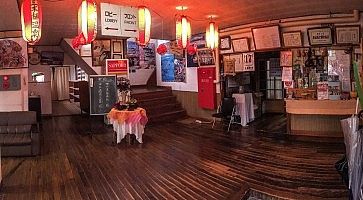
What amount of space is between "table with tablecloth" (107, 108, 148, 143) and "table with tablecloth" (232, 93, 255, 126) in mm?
3125

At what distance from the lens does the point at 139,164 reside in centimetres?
568

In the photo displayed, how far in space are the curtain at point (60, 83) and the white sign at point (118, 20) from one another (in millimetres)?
13565

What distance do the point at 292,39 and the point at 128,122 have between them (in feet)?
14.6

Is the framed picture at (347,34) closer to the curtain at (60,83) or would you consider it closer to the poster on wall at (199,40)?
the poster on wall at (199,40)

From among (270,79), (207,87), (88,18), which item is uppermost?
(88,18)

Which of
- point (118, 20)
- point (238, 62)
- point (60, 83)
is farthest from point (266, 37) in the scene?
point (60, 83)

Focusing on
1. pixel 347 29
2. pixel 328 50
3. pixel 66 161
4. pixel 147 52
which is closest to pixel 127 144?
pixel 66 161

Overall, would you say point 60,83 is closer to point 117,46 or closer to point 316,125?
point 117,46

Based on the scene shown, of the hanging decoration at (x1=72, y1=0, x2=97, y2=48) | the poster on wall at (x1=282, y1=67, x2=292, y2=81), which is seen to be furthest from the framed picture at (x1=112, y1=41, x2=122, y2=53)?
the hanging decoration at (x1=72, y1=0, x2=97, y2=48)

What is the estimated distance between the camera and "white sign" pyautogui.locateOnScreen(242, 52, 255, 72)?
8625 mm

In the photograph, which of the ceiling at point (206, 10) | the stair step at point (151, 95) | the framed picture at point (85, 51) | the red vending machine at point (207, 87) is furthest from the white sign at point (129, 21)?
the framed picture at point (85, 51)

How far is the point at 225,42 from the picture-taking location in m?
9.25

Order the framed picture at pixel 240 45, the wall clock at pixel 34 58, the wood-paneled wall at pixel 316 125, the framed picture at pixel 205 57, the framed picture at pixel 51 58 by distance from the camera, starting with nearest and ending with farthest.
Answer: the wood-paneled wall at pixel 316 125 < the framed picture at pixel 240 45 < the framed picture at pixel 205 57 < the wall clock at pixel 34 58 < the framed picture at pixel 51 58

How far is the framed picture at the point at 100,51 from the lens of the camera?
35.6ft
